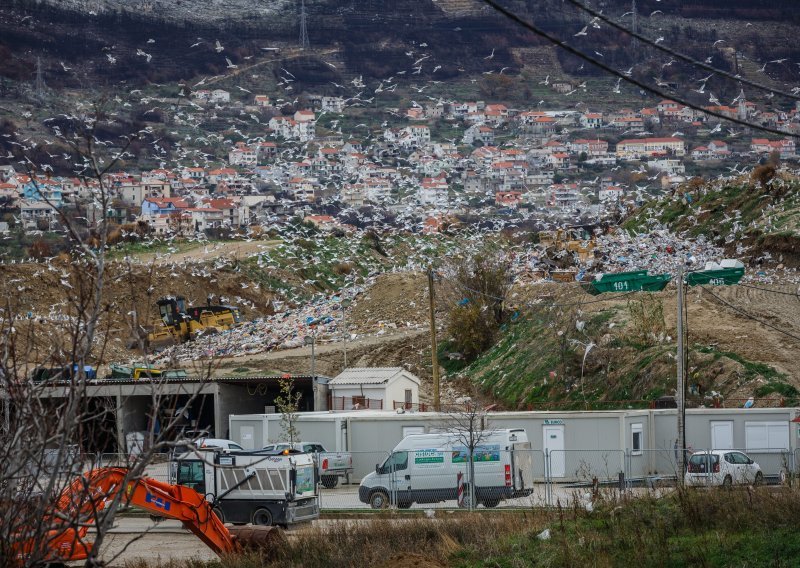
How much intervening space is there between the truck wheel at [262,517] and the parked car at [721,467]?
26.4ft

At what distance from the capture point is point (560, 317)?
139ft

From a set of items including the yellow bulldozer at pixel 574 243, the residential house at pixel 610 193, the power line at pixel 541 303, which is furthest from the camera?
the residential house at pixel 610 193

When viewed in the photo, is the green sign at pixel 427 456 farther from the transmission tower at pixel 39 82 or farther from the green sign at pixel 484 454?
the transmission tower at pixel 39 82

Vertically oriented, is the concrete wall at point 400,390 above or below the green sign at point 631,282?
below

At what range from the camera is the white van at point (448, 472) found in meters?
23.6

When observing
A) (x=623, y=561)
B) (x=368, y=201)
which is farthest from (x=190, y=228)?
(x=623, y=561)

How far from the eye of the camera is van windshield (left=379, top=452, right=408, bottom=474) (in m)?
24.0

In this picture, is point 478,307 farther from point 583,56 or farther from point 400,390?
point 583,56

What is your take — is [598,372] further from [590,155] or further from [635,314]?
[590,155]

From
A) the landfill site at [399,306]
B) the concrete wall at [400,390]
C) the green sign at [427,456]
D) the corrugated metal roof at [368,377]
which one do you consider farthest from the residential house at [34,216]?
the green sign at [427,456]

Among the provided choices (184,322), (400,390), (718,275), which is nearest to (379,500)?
(400,390)

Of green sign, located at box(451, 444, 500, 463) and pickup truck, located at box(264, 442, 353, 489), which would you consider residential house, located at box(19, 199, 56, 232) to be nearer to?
pickup truck, located at box(264, 442, 353, 489)

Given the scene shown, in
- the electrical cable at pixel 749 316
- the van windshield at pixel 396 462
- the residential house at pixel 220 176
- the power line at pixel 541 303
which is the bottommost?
the van windshield at pixel 396 462

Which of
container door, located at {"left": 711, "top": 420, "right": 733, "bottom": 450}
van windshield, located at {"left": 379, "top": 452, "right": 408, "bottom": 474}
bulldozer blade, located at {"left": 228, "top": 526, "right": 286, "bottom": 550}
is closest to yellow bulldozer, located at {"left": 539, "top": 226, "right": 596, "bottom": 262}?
container door, located at {"left": 711, "top": 420, "right": 733, "bottom": 450}
